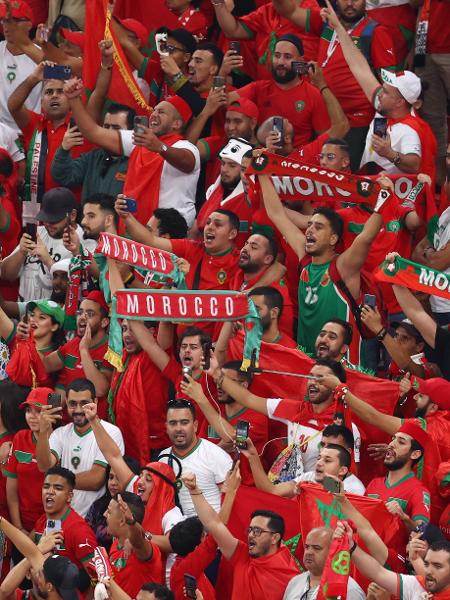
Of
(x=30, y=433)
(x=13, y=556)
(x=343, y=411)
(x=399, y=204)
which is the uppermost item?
(x=399, y=204)

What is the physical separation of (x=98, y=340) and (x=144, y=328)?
1.58 feet

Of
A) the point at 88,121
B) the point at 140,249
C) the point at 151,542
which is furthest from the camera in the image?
the point at 88,121

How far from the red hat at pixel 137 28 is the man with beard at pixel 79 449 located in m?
3.57

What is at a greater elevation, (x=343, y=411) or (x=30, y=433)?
(x=343, y=411)

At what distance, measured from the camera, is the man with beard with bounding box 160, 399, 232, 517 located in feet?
36.7

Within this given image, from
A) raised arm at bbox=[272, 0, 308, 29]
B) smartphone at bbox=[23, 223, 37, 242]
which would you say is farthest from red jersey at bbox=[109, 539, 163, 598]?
raised arm at bbox=[272, 0, 308, 29]

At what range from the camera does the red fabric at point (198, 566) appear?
34.3ft

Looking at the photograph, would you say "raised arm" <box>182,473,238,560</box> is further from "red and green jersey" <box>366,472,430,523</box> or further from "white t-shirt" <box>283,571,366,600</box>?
"red and green jersey" <box>366,472,430,523</box>

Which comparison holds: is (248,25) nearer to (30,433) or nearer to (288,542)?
(30,433)

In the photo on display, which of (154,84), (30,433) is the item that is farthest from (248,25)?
(30,433)

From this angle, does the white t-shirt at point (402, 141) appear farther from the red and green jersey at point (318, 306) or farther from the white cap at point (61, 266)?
the white cap at point (61, 266)

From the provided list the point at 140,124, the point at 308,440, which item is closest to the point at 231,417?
the point at 308,440

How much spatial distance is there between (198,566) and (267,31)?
17.0 ft

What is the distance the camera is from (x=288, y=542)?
425 inches
